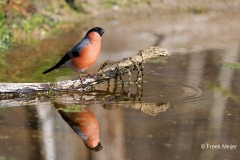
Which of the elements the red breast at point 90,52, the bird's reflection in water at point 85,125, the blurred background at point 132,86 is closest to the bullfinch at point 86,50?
the red breast at point 90,52

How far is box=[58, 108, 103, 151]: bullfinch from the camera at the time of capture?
566cm

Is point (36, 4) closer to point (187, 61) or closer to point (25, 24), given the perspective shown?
point (25, 24)

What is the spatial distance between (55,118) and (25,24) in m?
Answer: 6.83

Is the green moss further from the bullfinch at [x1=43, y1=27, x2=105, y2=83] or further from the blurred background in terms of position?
the bullfinch at [x1=43, y1=27, x2=105, y2=83]

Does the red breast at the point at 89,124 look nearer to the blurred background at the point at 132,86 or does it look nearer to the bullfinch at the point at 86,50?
the blurred background at the point at 132,86

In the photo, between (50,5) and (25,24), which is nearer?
(25,24)

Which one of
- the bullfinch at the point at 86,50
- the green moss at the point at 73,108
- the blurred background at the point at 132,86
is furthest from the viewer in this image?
the bullfinch at the point at 86,50

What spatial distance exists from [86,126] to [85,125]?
0.04 meters

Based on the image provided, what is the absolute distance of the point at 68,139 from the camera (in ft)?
18.9

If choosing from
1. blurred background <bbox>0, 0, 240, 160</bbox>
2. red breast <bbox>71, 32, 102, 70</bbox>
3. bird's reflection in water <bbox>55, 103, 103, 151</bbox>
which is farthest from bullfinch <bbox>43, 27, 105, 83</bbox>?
bird's reflection in water <bbox>55, 103, 103, 151</bbox>

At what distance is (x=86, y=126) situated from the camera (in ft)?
20.4

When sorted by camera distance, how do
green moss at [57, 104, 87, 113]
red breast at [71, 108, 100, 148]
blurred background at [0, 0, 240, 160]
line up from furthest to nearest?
green moss at [57, 104, 87, 113] < red breast at [71, 108, 100, 148] < blurred background at [0, 0, 240, 160]

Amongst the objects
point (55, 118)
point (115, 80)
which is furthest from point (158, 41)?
point (55, 118)

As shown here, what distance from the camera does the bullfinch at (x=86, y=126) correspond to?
566 cm
